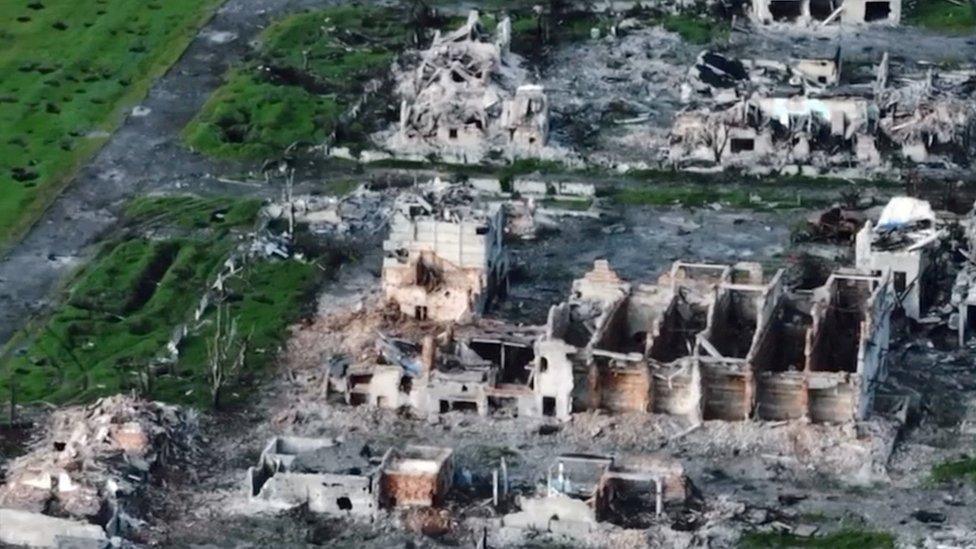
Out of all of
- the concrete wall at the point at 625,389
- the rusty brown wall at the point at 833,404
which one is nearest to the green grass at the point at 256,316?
the concrete wall at the point at 625,389

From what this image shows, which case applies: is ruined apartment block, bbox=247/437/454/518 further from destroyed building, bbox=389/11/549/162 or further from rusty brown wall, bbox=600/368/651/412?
destroyed building, bbox=389/11/549/162

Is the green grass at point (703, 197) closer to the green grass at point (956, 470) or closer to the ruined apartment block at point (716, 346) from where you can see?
the ruined apartment block at point (716, 346)

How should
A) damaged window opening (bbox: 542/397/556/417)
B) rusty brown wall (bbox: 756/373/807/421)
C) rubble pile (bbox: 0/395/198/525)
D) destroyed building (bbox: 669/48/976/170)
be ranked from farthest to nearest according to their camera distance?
1. destroyed building (bbox: 669/48/976/170)
2. damaged window opening (bbox: 542/397/556/417)
3. rusty brown wall (bbox: 756/373/807/421)
4. rubble pile (bbox: 0/395/198/525)

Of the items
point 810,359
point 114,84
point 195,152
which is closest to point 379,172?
point 195,152

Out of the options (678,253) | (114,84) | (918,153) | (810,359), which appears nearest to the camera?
(810,359)

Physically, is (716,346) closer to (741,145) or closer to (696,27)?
(741,145)

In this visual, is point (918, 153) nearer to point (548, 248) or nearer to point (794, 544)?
point (548, 248)

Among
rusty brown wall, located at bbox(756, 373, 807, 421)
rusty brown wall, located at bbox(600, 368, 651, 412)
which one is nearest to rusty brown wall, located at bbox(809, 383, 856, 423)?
rusty brown wall, located at bbox(756, 373, 807, 421)
